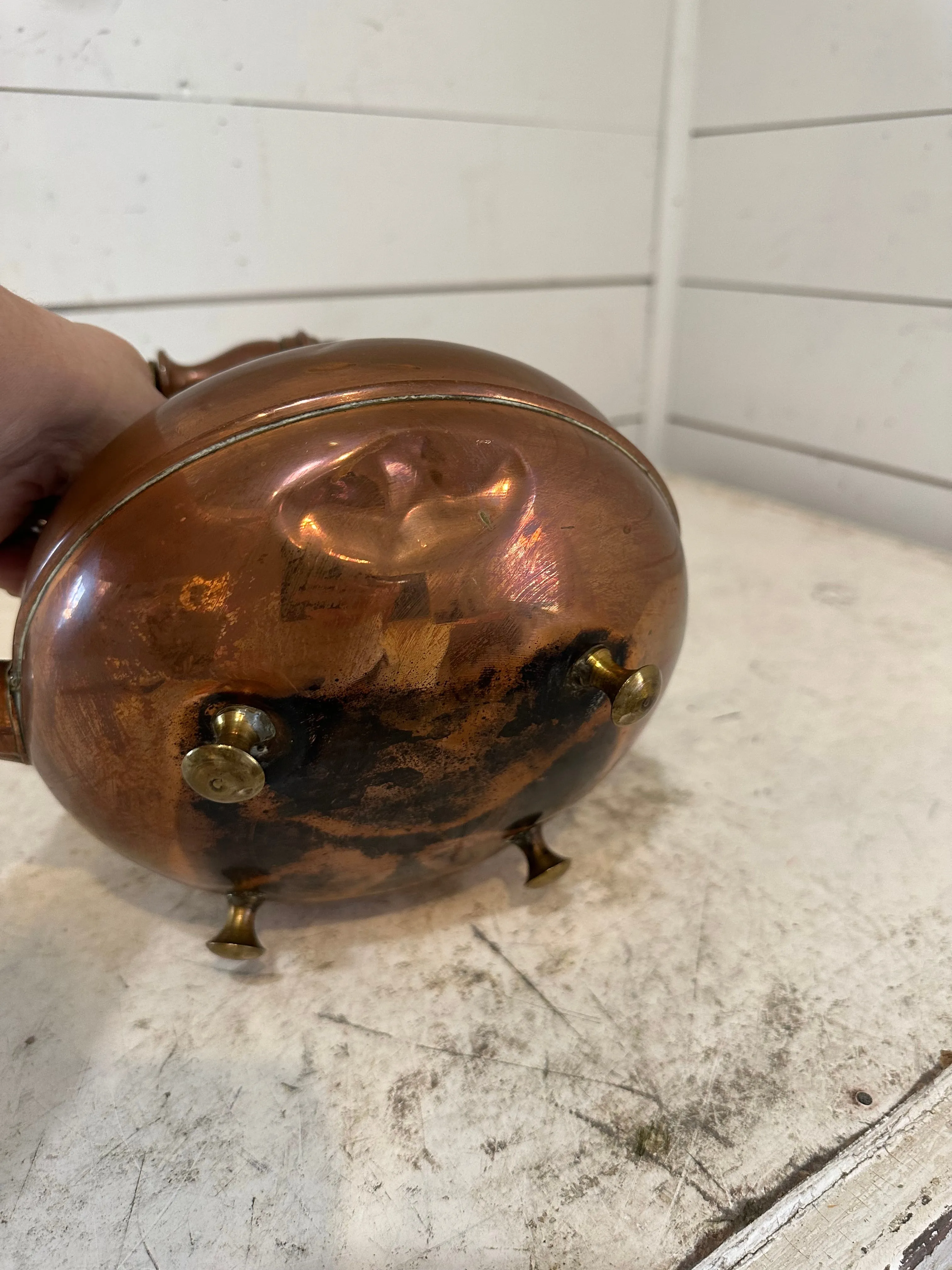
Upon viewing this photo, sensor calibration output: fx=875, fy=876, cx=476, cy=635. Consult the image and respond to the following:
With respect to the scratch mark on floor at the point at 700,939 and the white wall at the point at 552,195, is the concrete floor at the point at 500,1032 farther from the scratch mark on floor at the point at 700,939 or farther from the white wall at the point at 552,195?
the white wall at the point at 552,195

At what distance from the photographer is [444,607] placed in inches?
20.3

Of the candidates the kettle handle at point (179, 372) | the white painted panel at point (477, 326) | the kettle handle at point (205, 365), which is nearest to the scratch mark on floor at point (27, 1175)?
the kettle handle at point (179, 372)

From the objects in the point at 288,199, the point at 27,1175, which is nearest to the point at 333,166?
the point at 288,199

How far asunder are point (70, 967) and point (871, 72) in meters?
1.60

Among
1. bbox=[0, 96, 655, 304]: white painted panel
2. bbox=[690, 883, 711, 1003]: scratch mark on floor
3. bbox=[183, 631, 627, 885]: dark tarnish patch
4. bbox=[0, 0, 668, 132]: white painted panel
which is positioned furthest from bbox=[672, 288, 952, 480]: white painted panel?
bbox=[183, 631, 627, 885]: dark tarnish patch

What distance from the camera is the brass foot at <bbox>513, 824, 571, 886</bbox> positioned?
682 mm

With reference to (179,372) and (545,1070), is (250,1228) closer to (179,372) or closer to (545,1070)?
(545,1070)

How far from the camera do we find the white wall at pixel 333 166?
1.19 meters

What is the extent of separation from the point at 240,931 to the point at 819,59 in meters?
1.57

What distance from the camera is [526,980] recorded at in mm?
658

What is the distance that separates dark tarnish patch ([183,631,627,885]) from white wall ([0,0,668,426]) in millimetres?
1027

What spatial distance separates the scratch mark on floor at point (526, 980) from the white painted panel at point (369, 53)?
1.20 m

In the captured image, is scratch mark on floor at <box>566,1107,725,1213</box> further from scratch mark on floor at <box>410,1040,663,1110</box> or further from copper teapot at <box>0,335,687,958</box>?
copper teapot at <box>0,335,687,958</box>

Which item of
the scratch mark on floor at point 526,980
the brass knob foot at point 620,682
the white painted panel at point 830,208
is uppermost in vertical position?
the white painted panel at point 830,208
